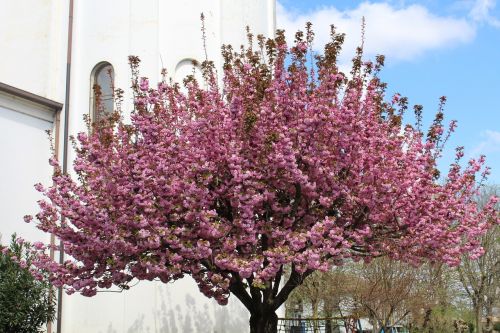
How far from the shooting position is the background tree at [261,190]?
30.8ft

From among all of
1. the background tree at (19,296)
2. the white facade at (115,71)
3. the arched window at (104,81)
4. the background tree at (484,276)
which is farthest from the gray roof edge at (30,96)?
the background tree at (484,276)

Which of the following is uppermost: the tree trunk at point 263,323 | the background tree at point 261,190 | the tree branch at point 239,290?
the background tree at point 261,190

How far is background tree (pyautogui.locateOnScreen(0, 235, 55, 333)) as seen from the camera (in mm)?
12672

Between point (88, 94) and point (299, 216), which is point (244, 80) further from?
point (88, 94)

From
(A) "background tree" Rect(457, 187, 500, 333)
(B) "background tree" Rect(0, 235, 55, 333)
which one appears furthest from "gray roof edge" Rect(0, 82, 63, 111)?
(A) "background tree" Rect(457, 187, 500, 333)

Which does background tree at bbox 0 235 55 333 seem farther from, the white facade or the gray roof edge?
the gray roof edge

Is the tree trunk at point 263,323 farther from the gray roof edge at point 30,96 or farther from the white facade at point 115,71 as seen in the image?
the gray roof edge at point 30,96

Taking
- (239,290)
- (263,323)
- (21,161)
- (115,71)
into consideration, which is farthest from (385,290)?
(21,161)

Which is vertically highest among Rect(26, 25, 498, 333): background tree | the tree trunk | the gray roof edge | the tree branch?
the gray roof edge

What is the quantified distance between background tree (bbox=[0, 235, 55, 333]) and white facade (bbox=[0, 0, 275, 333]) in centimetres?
187

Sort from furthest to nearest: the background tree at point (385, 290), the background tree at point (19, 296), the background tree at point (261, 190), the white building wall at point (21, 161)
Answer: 1. the background tree at point (385, 290)
2. the white building wall at point (21, 161)
3. the background tree at point (19, 296)
4. the background tree at point (261, 190)

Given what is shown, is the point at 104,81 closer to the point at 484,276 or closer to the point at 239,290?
the point at 239,290

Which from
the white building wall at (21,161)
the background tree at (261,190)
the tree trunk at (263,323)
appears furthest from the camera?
the white building wall at (21,161)

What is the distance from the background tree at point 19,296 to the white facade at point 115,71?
6.14ft
